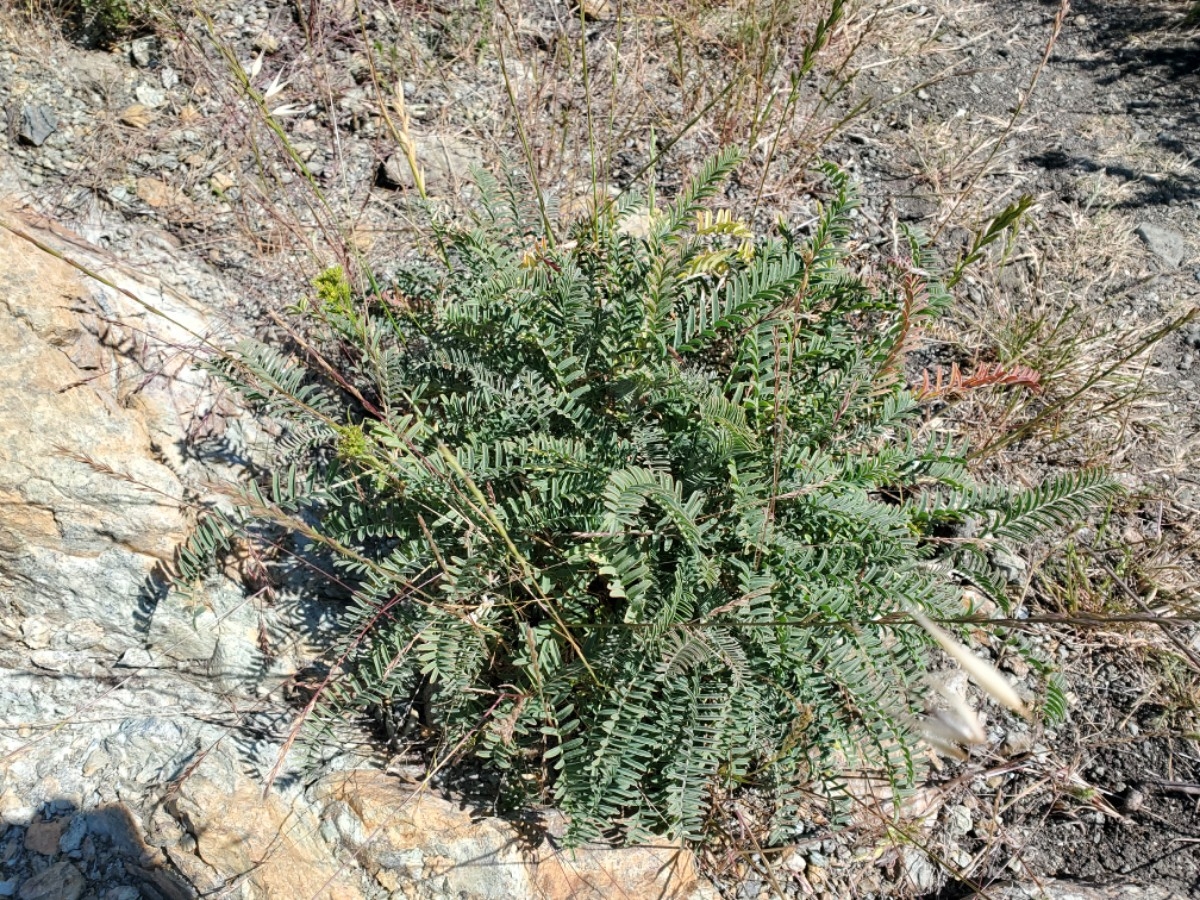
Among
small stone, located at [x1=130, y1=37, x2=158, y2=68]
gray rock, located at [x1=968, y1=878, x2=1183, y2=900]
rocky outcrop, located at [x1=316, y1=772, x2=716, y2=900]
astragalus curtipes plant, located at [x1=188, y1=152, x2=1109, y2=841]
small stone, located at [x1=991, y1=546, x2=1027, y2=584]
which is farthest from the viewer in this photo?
small stone, located at [x1=130, y1=37, x2=158, y2=68]

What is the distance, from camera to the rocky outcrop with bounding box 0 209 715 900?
2.30 meters

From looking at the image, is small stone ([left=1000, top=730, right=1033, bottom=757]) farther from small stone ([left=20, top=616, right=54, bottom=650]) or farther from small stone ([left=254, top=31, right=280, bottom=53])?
small stone ([left=254, top=31, right=280, bottom=53])

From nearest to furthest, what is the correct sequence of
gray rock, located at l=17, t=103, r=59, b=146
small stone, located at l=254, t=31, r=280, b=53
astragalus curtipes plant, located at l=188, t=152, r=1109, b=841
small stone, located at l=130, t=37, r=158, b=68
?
astragalus curtipes plant, located at l=188, t=152, r=1109, b=841 → gray rock, located at l=17, t=103, r=59, b=146 → small stone, located at l=130, t=37, r=158, b=68 → small stone, located at l=254, t=31, r=280, b=53

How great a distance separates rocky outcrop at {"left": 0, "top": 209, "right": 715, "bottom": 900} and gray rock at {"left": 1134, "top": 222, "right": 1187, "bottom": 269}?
2944mm

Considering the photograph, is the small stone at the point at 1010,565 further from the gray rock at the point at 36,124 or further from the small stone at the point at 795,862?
the gray rock at the point at 36,124

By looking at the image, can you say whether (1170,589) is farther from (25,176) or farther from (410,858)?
(25,176)

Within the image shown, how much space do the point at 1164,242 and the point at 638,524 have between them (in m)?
2.68

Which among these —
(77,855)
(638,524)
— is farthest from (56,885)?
(638,524)

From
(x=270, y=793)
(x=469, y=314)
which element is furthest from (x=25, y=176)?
(x=270, y=793)

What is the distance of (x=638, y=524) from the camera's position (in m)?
2.24

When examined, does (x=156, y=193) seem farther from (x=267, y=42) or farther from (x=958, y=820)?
(x=958, y=820)

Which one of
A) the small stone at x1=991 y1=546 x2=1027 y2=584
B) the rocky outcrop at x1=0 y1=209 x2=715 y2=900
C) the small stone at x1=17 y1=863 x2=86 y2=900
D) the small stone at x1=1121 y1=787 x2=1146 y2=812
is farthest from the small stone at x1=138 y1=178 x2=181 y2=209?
the small stone at x1=1121 y1=787 x2=1146 y2=812

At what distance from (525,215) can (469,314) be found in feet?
1.67

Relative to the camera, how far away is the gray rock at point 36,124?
3.13 metres
